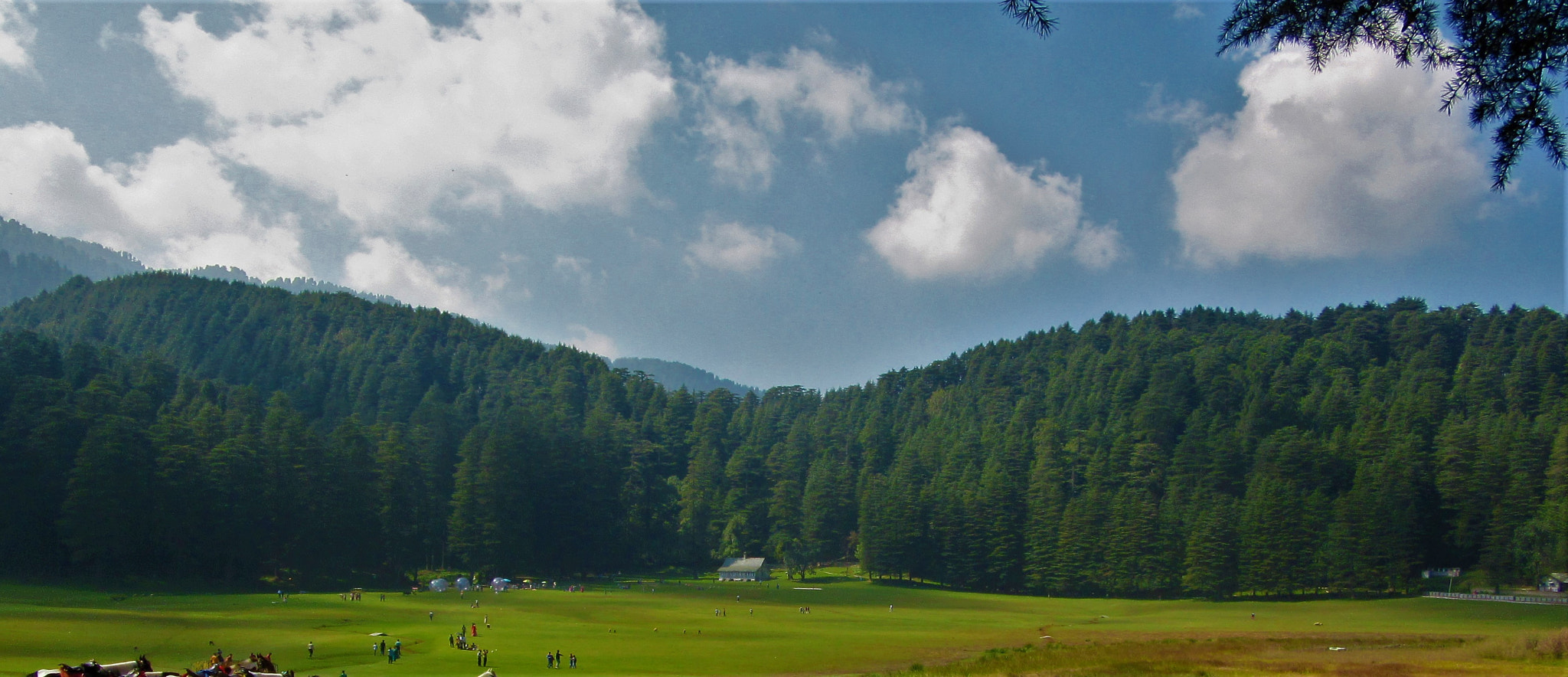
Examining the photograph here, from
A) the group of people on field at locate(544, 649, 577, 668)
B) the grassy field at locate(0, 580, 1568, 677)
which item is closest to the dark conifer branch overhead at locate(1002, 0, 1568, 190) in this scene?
the grassy field at locate(0, 580, 1568, 677)

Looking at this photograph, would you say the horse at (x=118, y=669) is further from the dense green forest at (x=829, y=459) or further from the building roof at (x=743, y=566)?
the building roof at (x=743, y=566)

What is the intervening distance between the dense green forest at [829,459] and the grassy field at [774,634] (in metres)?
10.1

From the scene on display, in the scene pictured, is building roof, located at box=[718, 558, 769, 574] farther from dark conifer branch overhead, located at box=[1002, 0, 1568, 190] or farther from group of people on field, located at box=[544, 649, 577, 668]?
dark conifer branch overhead, located at box=[1002, 0, 1568, 190]

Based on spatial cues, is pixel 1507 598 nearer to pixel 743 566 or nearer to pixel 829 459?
pixel 743 566

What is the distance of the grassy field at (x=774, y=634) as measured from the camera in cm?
3478

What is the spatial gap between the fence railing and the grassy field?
2527 millimetres

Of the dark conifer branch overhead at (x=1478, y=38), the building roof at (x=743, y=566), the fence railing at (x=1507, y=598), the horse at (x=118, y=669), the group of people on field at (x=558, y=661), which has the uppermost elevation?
the dark conifer branch overhead at (x=1478, y=38)

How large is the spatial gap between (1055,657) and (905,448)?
303 ft

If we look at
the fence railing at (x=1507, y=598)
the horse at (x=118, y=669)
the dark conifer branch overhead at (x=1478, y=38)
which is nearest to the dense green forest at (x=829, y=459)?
the fence railing at (x=1507, y=598)

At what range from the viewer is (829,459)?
13412 centimetres

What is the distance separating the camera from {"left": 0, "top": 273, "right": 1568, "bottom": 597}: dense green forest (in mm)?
75812

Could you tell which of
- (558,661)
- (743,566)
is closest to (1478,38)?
(558,661)

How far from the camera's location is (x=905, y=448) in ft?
426

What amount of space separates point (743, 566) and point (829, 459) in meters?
31.6
